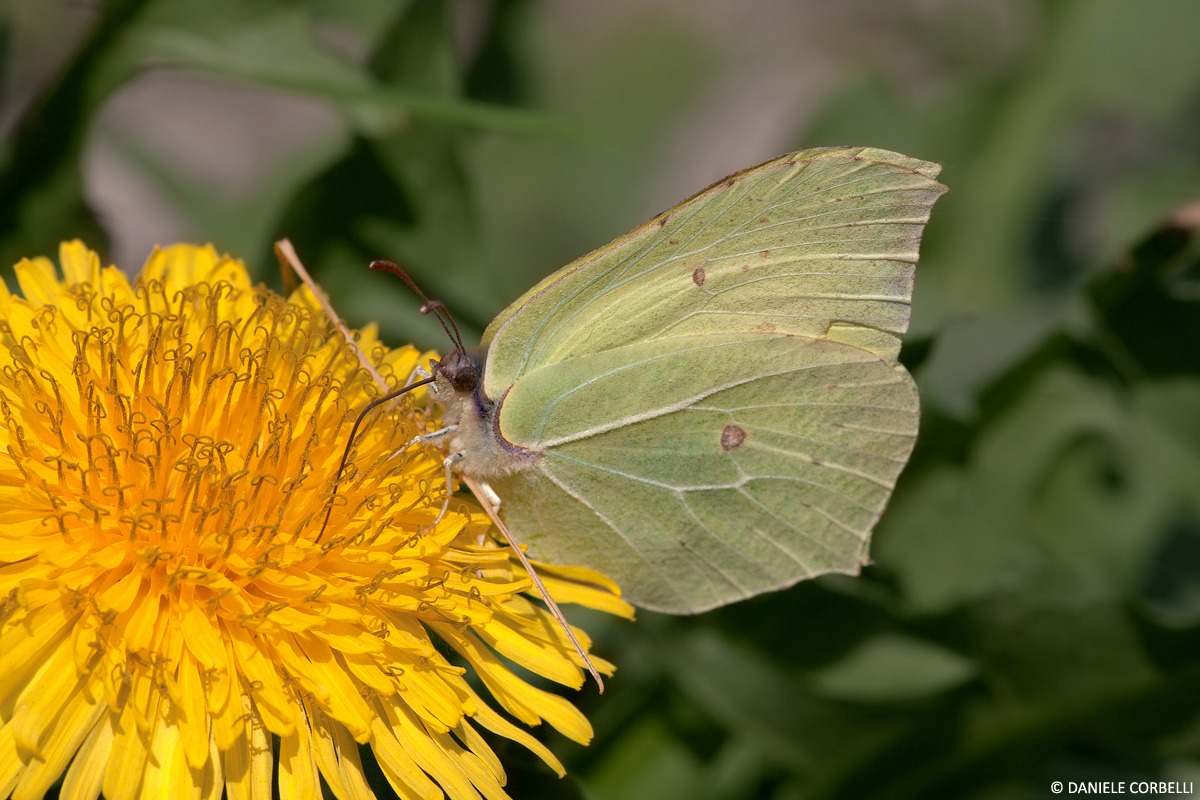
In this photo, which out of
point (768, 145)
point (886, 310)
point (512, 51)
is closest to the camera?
point (886, 310)

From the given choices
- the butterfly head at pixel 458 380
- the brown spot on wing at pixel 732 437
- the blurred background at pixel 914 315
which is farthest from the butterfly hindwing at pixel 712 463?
the blurred background at pixel 914 315

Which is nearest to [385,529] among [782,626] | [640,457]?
[640,457]

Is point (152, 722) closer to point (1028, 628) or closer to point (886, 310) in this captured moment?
point (886, 310)

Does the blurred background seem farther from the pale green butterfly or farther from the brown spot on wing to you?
the brown spot on wing

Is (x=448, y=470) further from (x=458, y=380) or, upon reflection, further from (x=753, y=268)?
(x=753, y=268)

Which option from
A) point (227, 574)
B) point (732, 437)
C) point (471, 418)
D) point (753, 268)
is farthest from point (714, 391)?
point (227, 574)

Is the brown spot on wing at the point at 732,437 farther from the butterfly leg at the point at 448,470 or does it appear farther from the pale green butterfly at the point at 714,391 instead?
the butterfly leg at the point at 448,470

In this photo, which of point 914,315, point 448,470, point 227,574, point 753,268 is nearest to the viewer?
point 227,574
